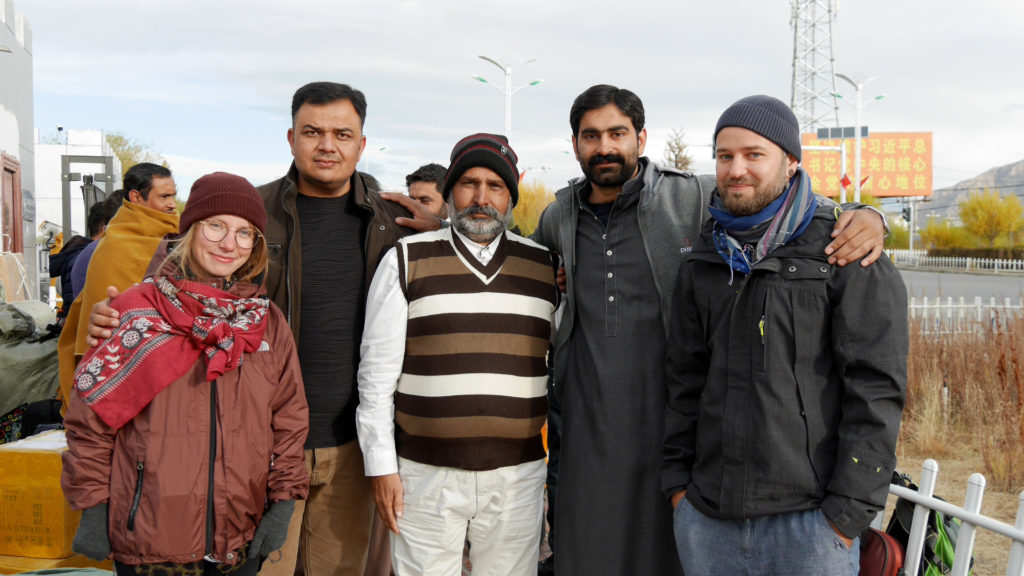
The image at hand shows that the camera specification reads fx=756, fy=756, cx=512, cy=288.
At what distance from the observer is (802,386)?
2.36m

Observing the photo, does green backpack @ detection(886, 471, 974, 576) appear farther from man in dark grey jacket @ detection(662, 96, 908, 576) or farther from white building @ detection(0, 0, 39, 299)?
white building @ detection(0, 0, 39, 299)

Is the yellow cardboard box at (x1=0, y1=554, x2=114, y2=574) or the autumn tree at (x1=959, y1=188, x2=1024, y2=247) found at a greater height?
the autumn tree at (x1=959, y1=188, x2=1024, y2=247)

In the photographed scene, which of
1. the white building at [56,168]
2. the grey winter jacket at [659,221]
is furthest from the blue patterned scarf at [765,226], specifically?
the white building at [56,168]

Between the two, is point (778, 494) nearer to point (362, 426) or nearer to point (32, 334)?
point (362, 426)

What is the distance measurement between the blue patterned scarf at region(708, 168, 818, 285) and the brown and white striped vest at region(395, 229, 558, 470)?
0.85 m

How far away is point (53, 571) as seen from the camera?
3.48 meters

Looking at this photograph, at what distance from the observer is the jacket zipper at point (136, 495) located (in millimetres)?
2270

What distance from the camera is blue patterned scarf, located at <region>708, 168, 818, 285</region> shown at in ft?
8.01

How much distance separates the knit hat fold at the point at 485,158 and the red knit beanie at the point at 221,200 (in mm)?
845

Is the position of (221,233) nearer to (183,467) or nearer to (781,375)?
(183,467)

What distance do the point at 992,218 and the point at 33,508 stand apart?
2368 inches

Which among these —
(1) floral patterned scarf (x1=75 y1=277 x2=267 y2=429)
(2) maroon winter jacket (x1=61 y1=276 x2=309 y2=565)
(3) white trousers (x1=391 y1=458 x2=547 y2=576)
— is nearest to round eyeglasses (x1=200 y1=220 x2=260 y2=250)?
(1) floral patterned scarf (x1=75 y1=277 x2=267 y2=429)

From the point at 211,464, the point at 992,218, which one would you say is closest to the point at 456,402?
the point at 211,464

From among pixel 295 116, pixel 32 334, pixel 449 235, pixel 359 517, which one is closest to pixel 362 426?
pixel 359 517
